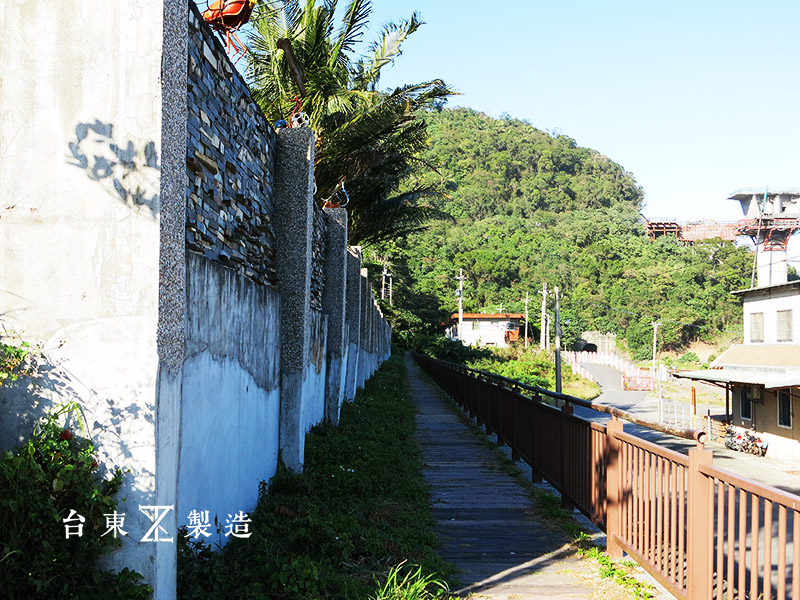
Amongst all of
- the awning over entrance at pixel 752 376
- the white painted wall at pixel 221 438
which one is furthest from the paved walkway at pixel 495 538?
the awning over entrance at pixel 752 376

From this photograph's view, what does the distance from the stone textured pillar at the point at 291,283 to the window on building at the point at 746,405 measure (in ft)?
82.0

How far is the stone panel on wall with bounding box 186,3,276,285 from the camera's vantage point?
14.1ft

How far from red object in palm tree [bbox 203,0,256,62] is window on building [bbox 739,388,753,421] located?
26.5m

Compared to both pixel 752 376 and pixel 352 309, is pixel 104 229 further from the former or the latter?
pixel 752 376

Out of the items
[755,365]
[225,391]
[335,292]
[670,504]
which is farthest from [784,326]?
[225,391]

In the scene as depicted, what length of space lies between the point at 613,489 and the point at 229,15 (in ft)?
15.9

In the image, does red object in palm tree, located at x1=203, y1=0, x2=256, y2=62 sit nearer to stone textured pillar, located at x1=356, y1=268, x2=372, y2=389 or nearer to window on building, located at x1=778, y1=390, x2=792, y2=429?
stone textured pillar, located at x1=356, y1=268, x2=372, y2=389

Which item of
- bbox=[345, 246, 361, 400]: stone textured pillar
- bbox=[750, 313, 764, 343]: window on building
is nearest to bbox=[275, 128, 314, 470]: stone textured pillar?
bbox=[345, 246, 361, 400]: stone textured pillar

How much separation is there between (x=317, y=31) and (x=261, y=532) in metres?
9.88

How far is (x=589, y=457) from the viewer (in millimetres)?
6000

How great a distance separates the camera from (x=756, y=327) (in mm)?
30016

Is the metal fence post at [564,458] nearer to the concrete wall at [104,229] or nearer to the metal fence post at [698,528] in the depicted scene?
the metal fence post at [698,528]

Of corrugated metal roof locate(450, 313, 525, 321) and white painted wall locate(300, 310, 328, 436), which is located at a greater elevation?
corrugated metal roof locate(450, 313, 525, 321)

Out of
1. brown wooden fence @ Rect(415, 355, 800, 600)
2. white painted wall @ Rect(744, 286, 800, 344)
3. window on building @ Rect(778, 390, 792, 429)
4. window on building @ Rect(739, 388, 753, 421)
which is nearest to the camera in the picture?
brown wooden fence @ Rect(415, 355, 800, 600)
